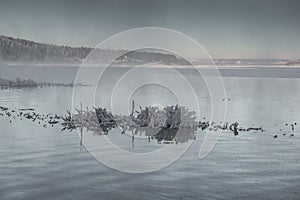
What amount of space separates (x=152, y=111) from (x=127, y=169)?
12955 millimetres

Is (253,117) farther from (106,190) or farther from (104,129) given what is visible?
(106,190)

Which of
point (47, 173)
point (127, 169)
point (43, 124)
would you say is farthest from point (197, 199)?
point (43, 124)

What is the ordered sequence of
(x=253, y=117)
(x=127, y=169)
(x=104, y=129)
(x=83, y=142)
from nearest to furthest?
(x=127, y=169)
(x=83, y=142)
(x=104, y=129)
(x=253, y=117)

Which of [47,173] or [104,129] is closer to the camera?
[47,173]

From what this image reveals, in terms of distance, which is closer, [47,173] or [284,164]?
[47,173]

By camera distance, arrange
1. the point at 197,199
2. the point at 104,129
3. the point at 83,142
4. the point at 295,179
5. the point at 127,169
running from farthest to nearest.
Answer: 1. the point at 104,129
2. the point at 83,142
3. the point at 127,169
4. the point at 295,179
5. the point at 197,199

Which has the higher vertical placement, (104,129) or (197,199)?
(104,129)

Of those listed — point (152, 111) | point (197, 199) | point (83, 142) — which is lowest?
point (197, 199)

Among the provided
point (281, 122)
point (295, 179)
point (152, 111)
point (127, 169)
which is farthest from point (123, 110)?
point (295, 179)

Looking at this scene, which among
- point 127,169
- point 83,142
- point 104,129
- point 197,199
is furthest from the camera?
point 104,129

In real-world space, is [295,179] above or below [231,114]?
below

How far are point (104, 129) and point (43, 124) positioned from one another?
5.21m

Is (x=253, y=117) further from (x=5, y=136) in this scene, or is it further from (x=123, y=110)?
(x=5, y=136)

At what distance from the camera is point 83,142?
27.3 metres
